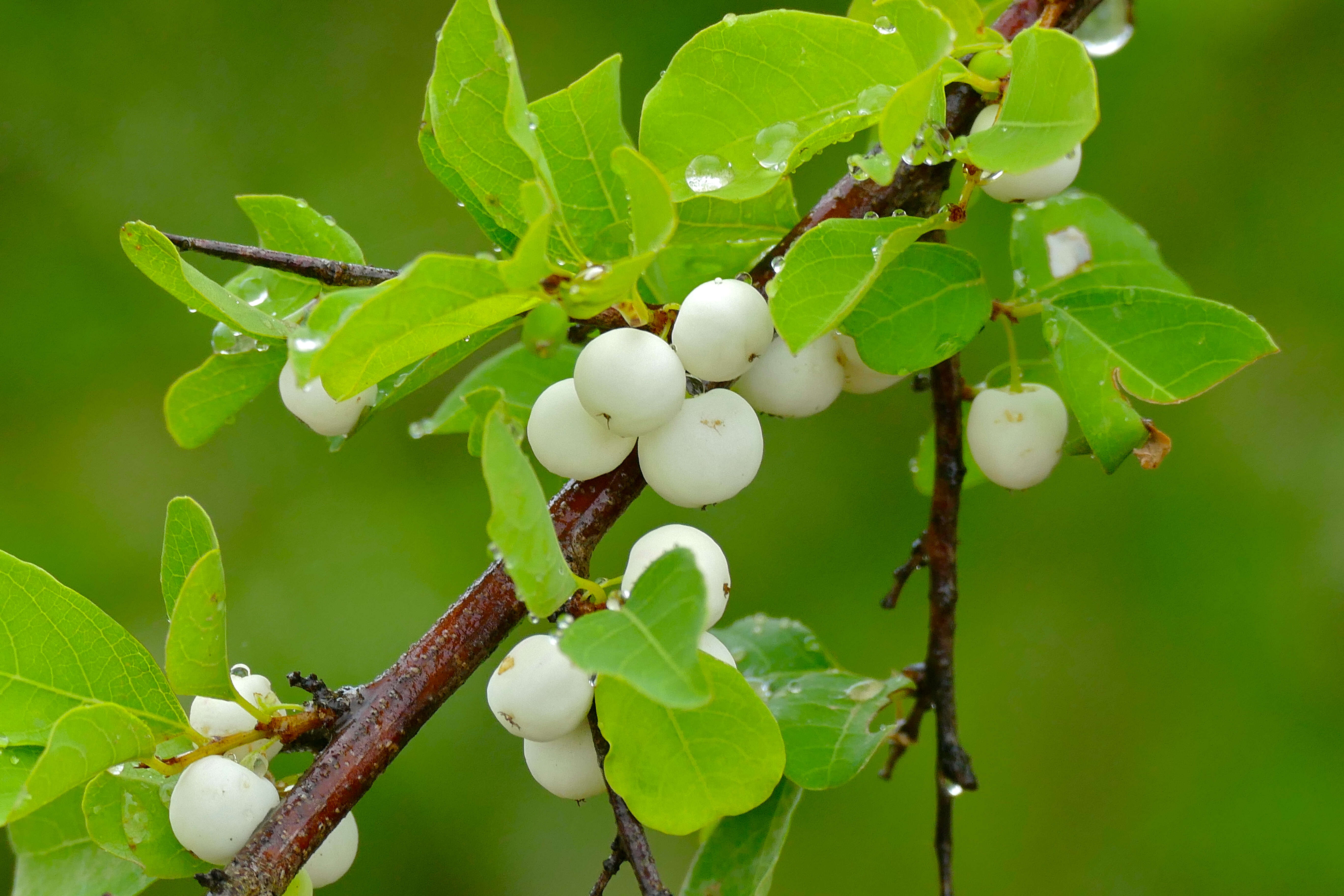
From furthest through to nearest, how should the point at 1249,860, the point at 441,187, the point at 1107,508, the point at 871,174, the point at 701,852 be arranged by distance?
the point at 441,187, the point at 1107,508, the point at 1249,860, the point at 701,852, the point at 871,174

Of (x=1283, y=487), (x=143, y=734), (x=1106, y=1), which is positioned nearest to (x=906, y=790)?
(x=1283, y=487)

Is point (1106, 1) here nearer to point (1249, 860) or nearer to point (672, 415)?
point (672, 415)

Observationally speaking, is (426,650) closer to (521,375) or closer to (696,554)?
(696,554)

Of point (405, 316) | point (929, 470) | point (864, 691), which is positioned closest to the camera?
point (405, 316)

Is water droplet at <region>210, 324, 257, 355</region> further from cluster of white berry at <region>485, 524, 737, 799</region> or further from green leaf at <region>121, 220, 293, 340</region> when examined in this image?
cluster of white berry at <region>485, 524, 737, 799</region>

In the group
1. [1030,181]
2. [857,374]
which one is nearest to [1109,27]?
[1030,181]

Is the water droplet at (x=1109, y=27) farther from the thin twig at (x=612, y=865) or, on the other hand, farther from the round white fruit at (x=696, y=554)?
the thin twig at (x=612, y=865)
